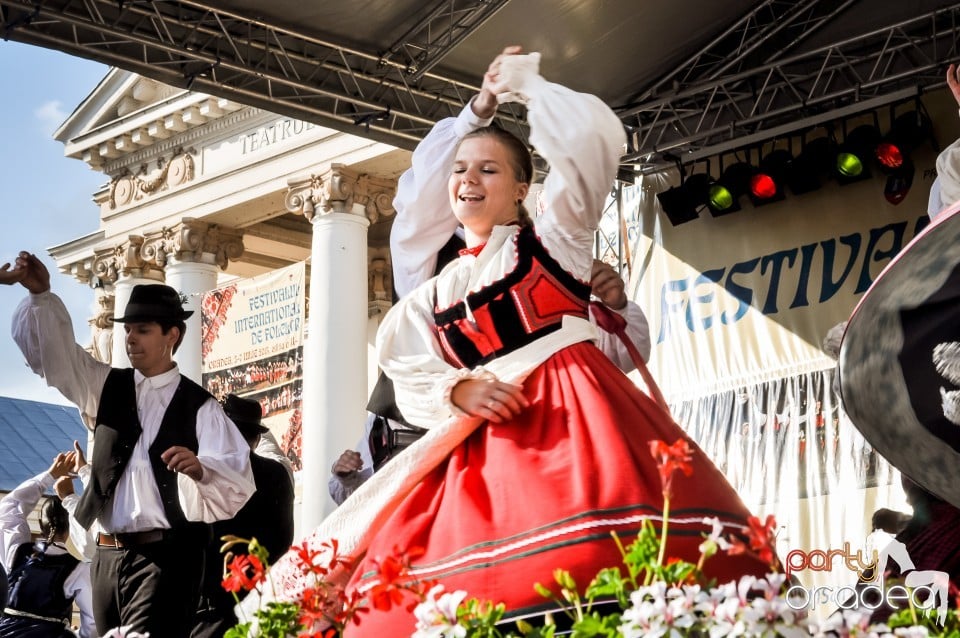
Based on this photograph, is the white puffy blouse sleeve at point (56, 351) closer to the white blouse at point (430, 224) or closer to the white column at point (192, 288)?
the white blouse at point (430, 224)

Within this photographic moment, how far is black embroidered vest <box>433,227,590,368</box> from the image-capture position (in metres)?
3.05

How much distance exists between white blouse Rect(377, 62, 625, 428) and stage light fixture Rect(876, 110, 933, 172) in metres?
4.87

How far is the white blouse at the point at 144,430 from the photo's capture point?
14.3 ft

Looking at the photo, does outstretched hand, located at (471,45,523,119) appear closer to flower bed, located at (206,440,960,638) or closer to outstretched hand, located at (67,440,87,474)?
flower bed, located at (206,440,960,638)

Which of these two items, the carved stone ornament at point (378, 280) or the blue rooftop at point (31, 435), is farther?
the blue rooftop at point (31, 435)

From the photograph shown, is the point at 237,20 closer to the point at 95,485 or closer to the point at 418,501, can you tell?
the point at 95,485

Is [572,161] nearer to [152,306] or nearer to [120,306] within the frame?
[152,306]

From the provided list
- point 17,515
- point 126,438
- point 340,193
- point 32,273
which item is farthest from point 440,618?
point 340,193

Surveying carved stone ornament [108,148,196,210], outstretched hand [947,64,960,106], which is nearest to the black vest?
outstretched hand [947,64,960,106]

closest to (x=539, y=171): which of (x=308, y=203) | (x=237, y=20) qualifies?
(x=237, y=20)

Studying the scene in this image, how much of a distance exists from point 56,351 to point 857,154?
16.3ft

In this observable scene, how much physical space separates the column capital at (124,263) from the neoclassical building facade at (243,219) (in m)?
0.02

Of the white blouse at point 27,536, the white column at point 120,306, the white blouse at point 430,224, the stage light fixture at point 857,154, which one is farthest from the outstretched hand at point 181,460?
the white column at point 120,306

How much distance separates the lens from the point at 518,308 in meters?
3.05
